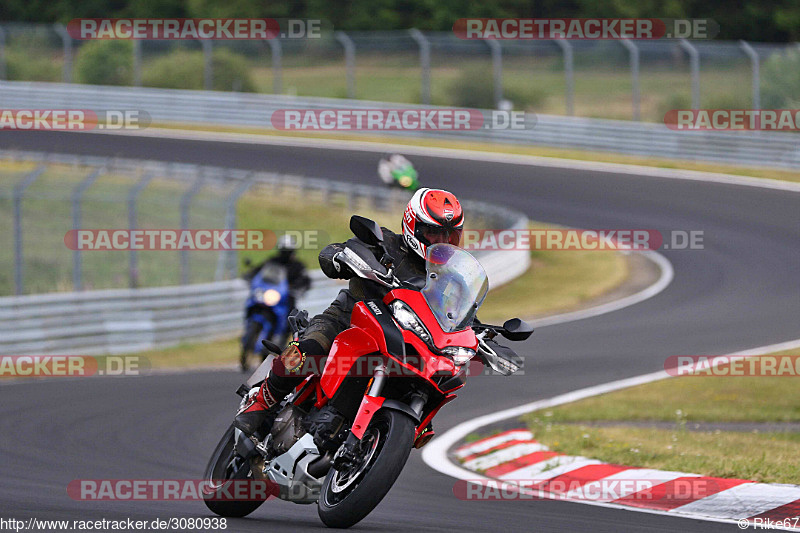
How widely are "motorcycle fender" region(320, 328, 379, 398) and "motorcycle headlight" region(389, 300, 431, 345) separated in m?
0.24

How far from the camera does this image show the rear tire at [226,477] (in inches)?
278

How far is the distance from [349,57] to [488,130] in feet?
14.9

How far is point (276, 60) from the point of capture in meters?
38.2

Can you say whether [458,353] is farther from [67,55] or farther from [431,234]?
[67,55]

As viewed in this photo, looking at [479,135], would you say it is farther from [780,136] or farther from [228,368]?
[228,368]

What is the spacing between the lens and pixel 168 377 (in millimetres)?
14492

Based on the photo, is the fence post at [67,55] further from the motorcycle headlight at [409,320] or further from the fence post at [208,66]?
the motorcycle headlight at [409,320]

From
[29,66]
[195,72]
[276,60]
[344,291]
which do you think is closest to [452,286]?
[344,291]

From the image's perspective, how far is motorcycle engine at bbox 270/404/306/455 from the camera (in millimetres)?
6645

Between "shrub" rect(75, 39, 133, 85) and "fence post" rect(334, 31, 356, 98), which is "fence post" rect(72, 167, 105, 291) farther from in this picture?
"shrub" rect(75, 39, 133, 85)

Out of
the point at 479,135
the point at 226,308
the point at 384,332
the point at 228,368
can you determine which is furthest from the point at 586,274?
the point at 384,332

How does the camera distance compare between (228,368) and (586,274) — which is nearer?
(228,368)

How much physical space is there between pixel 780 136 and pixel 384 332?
26137 millimetres

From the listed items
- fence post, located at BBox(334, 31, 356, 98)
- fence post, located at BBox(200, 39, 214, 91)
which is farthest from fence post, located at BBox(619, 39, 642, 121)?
fence post, located at BBox(200, 39, 214, 91)
